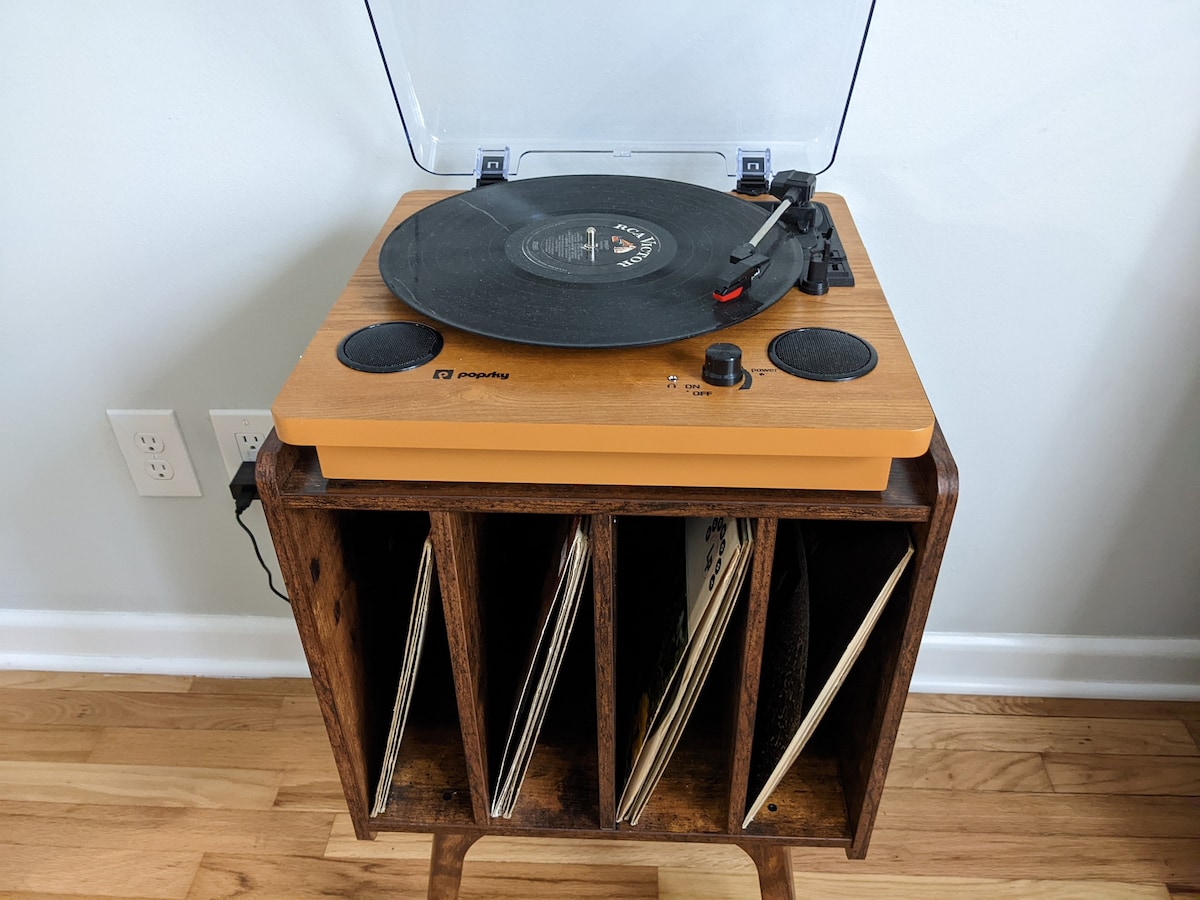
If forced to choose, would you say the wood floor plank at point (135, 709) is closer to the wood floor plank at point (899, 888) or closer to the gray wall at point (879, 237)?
Result: the gray wall at point (879, 237)

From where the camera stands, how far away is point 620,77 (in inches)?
35.4

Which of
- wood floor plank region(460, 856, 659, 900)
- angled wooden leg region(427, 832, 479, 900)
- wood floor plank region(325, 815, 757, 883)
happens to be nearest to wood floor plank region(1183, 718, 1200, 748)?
wood floor plank region(325, 815, 757, 883)

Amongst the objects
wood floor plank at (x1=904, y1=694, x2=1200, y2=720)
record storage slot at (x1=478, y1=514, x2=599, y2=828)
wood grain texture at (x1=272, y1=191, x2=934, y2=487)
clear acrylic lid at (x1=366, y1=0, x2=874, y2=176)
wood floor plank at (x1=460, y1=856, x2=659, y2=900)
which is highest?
clear acrylic lid at (x1=366, y1=0, x2=874, y2=176)

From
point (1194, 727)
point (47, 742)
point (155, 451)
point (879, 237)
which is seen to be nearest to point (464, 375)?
point (879, 237)

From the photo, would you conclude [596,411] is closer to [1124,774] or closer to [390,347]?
[390,347]

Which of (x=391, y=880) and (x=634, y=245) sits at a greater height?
(x=634, y=245)

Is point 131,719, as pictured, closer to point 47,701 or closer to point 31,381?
point 47,701

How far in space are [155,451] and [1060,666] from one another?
1.23 metres

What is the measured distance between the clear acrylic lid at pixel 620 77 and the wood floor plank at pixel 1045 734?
80cm

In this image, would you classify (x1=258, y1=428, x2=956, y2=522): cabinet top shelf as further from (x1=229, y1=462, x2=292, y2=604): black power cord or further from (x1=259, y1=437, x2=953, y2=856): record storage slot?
(x1=229, y1=462, x2=292, y2=604): black power cord

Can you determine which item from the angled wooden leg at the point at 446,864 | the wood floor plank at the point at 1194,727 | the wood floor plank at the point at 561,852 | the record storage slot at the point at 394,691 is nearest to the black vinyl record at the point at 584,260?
the record storage slot at the point at 394,691

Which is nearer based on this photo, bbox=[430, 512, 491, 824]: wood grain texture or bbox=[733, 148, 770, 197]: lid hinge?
bbox=[430, 512, 491, 824]: wood grain texture

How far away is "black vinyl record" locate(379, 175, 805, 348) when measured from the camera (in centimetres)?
66

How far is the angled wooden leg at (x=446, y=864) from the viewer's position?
0.95 meters
